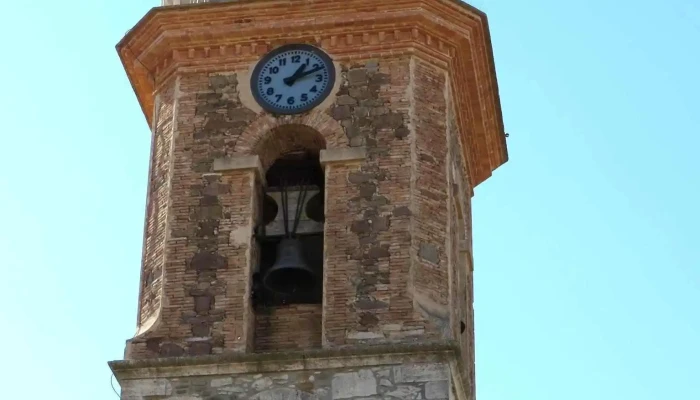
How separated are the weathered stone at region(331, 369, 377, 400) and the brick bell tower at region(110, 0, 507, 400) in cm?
2

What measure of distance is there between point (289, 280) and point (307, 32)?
273cm

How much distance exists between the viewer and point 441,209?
17438 mm

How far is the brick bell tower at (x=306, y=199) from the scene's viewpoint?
16328 millimetres

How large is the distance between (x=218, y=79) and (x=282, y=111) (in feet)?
2.78

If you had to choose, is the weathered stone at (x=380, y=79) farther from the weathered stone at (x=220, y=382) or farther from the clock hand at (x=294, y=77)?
the weathered stone at (x=220, y=382)

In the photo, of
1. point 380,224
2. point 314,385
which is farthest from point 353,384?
point 380,224

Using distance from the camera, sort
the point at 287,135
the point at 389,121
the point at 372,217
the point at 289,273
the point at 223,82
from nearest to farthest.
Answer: the point at 372,217 < the point at 289,273 < the point at 389,121 < the point at 287,135 < the point at 223,82

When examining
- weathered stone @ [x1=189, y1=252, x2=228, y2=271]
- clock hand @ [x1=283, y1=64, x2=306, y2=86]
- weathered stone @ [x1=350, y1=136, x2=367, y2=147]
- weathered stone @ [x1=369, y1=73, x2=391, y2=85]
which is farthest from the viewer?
clock hand @ [x1=283, y1=64, x2=306, y2=86]

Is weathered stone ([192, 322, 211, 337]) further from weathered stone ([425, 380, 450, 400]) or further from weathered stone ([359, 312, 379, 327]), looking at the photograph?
weathered stone ([425, 380, 450, 400])

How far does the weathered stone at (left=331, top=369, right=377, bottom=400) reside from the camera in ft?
52.6

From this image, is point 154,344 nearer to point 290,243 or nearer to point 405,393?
point 290,243

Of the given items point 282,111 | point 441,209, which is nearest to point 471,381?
point 441,209

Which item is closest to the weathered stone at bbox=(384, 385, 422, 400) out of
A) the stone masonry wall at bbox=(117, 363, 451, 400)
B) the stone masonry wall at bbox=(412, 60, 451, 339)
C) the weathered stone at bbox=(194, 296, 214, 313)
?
the stone masonry wall at bbox=(117, 363, 451, 400)

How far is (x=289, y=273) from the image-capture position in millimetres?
17297
